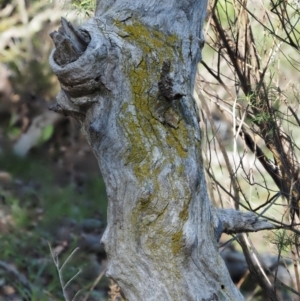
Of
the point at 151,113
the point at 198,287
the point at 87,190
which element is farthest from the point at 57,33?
the point at 87,190

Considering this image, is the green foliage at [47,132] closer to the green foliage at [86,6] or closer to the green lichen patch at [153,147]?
the green foliage at [86,6]

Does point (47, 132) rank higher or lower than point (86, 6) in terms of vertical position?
lower

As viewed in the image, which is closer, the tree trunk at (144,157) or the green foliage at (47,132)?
the tree trunk at (144,157)

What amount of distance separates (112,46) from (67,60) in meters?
0.16

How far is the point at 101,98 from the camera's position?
200cm

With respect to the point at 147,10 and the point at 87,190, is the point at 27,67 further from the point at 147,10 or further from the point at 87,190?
the point at 147,10

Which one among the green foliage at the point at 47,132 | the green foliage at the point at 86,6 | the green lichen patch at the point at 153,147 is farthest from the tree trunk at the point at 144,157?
the green foliage at the point at 47,132

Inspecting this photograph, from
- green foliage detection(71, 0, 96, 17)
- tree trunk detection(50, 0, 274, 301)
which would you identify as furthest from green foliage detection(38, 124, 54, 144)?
tree trunk detection(50, 0, 274, 301)

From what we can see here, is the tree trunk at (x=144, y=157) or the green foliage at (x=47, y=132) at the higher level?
the green foliage at (x=47, y=132)

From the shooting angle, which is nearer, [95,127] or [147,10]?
[95,127]

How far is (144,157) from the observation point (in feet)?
6.54

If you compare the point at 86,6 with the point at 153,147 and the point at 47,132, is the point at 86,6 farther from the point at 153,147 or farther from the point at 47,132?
the point at 47,132

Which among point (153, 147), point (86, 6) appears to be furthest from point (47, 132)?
point (153, 147)

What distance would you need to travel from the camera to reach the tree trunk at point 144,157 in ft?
6.40
